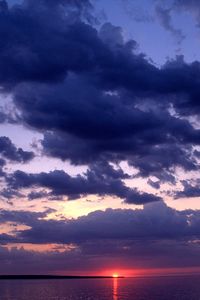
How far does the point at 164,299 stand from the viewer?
191 m

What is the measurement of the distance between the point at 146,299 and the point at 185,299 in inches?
627

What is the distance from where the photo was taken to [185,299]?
188 m

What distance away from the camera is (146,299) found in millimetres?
192500

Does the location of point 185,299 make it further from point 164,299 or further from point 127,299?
point 127,299

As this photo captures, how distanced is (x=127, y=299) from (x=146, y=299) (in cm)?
944

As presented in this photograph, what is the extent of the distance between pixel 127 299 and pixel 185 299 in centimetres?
2504

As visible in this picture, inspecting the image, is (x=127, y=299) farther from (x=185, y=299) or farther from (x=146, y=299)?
(x=185, y=299)

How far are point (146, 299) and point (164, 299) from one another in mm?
7341

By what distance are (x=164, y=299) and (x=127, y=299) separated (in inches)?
644

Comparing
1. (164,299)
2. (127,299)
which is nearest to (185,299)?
(164,299)

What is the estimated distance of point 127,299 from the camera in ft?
650

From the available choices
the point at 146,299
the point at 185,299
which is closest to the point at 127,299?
the point at 146,299
